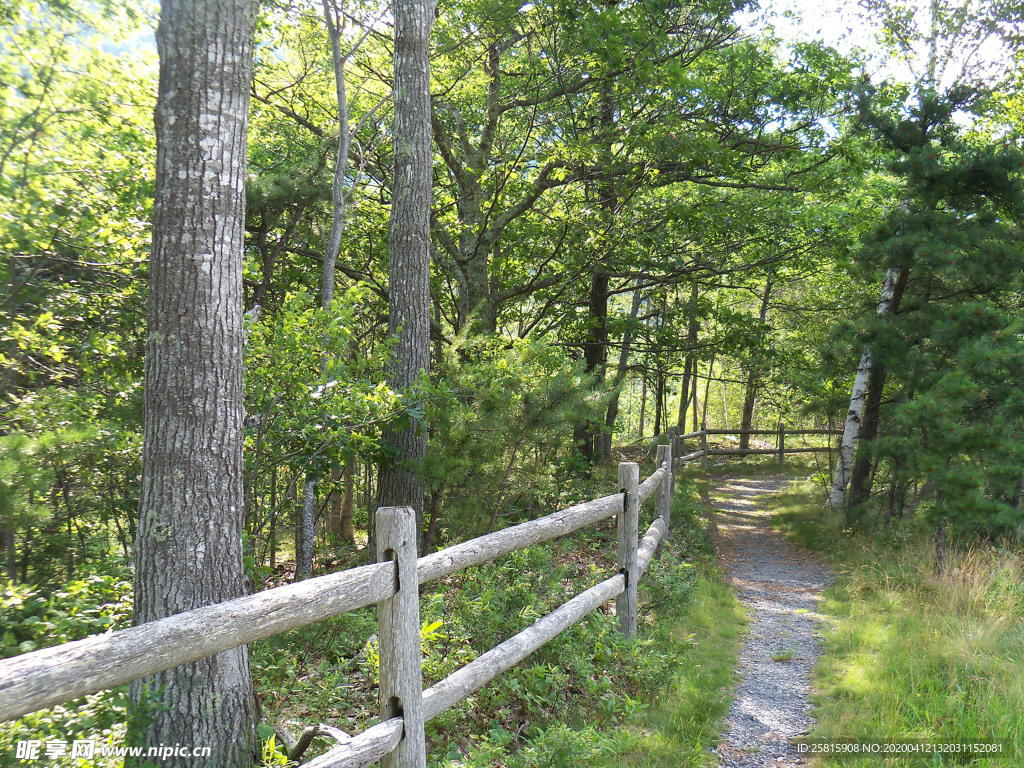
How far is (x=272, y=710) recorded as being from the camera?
12.0ft

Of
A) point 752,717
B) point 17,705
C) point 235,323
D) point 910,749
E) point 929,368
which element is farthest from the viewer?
point 929,368

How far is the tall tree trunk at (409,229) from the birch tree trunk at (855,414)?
259 inches

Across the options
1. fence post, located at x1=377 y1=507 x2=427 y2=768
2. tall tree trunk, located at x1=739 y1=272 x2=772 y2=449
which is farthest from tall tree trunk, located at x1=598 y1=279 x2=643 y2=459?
fence post, located at x1=377 y1=507 x2=427 y2=768

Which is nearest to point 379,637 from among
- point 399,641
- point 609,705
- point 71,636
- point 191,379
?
point 399,641

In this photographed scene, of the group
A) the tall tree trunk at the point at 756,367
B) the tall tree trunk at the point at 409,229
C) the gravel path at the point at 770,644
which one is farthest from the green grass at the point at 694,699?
the tall tree trunk at the point at 756,367

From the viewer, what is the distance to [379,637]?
287 centimetres

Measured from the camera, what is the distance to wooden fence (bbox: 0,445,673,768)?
1.69m

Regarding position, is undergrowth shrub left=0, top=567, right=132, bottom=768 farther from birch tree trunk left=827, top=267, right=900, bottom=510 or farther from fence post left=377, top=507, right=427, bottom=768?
birch tree trunk left=827, top=267, right=900, bottom=510

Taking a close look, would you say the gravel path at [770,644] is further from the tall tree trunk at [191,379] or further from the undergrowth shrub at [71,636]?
the undergrowth shrub at [71,636]

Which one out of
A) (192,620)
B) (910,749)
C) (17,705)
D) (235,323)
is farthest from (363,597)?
(910,749)

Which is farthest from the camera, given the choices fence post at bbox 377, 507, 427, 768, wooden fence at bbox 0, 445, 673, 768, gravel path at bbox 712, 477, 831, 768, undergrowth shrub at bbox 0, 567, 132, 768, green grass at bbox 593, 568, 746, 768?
gravel path at bbox 712, 477, 831, 768

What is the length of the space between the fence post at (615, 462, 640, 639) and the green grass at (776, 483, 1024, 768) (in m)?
1.47

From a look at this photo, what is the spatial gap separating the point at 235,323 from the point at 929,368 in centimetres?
872

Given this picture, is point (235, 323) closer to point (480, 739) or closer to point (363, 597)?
point (363, 597)
